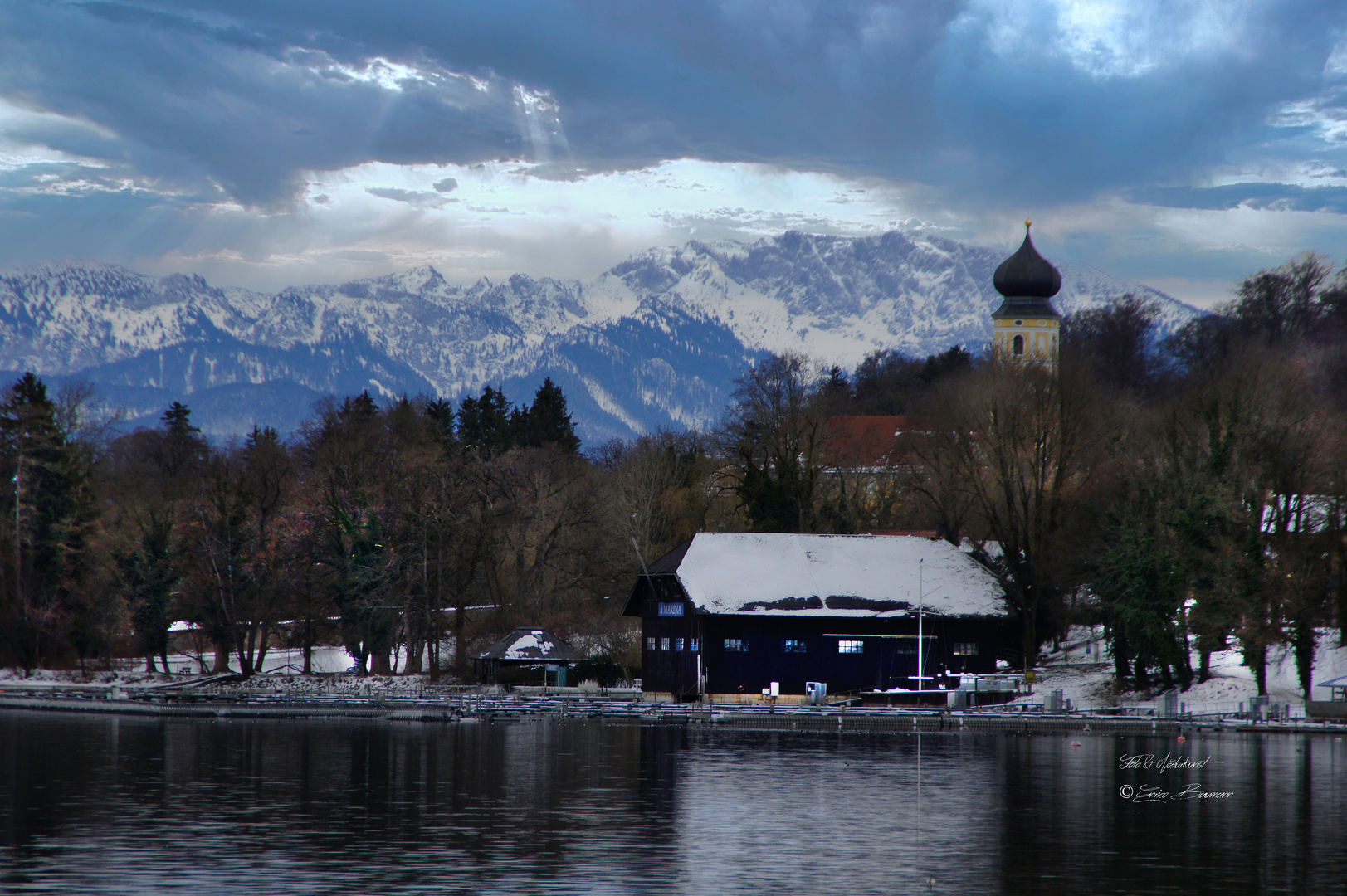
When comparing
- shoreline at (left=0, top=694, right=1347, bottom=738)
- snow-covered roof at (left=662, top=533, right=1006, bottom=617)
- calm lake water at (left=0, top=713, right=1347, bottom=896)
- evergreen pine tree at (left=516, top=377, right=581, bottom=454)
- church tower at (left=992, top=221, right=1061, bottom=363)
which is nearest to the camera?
calm lake water at (left=0, top=713, right=1347, bottom=896)

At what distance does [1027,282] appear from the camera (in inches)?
4419

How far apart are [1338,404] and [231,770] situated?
62.5 m

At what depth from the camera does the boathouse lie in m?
60.8

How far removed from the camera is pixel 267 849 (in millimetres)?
24266

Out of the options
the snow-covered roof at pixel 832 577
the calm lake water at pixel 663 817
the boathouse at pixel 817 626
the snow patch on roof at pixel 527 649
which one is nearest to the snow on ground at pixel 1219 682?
the boathouse at pixel 817 626

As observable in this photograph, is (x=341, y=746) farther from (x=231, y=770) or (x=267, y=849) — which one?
(x=267, y=849)

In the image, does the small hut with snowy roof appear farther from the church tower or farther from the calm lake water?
the church tower

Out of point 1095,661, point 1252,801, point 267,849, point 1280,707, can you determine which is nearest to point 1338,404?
point 1095,661

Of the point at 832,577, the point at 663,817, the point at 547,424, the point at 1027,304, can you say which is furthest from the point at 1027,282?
the point at 663,817

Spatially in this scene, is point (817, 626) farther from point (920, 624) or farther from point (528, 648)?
point (528, 648)

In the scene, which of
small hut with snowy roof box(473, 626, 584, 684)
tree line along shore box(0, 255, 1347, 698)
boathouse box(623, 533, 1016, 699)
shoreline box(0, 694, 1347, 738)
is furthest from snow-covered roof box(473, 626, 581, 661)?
boathouse box(623, 533, 1016, 699)

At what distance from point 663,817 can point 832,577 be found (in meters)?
34.7

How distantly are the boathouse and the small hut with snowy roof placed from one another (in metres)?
4.98

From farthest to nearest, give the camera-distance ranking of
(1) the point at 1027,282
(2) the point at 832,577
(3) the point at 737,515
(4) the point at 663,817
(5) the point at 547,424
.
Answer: (5) the point at 547,424, (1) the point at 1027,282, (3) the point at 737,515, (2) the point at 832,577, (4) the point at 663,817
